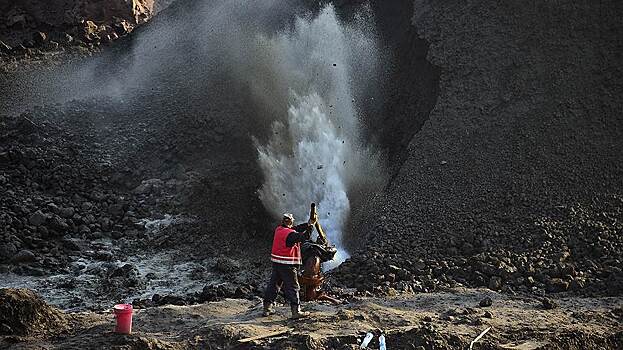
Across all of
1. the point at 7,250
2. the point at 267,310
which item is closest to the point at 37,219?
the point at 7,250

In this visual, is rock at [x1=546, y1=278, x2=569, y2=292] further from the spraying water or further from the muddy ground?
the spraying water

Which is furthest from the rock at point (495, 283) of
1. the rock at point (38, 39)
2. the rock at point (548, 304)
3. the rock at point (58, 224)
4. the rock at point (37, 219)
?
the rock at point (38, 39)

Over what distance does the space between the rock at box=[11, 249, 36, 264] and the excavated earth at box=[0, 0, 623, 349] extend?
0.07 meters

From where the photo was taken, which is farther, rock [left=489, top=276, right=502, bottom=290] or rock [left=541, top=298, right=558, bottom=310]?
rock [left=489, top=276, right=502, bottom=290]

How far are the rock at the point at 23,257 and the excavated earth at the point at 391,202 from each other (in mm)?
67

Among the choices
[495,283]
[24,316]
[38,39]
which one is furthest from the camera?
[38,39]

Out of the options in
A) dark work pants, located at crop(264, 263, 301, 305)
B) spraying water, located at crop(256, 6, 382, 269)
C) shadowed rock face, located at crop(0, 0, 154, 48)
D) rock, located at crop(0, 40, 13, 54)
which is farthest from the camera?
shadowed rock face, located at crop(0, 0, 154, 48)

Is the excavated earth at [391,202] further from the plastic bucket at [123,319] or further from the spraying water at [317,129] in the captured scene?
the spraying water at [317,129]

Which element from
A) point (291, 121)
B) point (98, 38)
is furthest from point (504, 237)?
→ point (98, 38)

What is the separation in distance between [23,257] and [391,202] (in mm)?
7062

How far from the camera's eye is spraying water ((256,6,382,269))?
58.9ft

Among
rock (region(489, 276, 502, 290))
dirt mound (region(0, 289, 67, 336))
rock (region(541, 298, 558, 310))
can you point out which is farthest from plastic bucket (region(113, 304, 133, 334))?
rock (region(489, 276, 502, 290))

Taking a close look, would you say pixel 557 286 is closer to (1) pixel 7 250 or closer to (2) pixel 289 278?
(2) pixel 289 278

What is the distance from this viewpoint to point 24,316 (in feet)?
31.0
